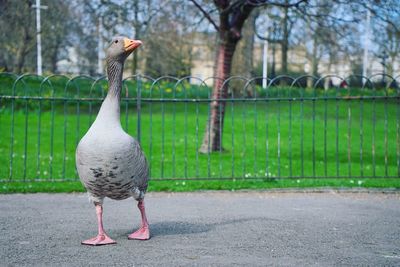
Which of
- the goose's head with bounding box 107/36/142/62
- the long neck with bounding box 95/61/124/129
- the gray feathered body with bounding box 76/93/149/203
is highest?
the goose's head with bounding box 107/36/142/62

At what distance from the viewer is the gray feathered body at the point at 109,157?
486cm

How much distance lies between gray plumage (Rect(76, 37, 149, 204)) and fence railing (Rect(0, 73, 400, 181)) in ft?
11.3

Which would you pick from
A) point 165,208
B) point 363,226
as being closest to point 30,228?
point 165,208

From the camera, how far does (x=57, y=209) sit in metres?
7.30

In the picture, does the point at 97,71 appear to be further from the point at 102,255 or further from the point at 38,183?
the point at 102,255

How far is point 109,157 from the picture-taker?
4.86 m

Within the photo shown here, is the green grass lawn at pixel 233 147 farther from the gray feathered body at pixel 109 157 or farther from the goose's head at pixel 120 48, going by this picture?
the gray feathered body at pixel 109 157

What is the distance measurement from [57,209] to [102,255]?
2.72 meters

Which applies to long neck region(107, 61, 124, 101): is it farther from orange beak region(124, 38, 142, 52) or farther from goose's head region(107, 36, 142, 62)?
orange beak region(124, 38, 142, 52)

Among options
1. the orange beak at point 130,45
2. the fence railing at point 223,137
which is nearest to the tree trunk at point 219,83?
the fence railing at point 223,137

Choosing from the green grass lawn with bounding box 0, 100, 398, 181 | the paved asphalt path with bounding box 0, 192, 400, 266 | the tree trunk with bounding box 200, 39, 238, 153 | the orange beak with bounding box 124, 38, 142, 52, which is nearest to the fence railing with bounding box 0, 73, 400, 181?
the green grass lawn with bounding box 0, 100, 398, 181

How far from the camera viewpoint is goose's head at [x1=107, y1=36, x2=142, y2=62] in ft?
17.0

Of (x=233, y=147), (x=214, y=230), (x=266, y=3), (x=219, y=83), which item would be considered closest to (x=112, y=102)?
(x=214, y=230)

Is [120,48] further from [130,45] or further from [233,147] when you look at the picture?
[233,147]
